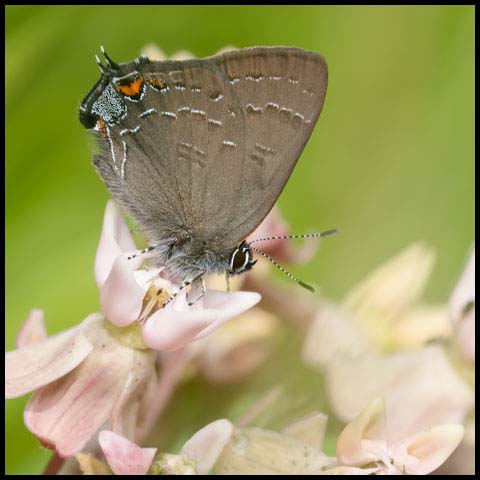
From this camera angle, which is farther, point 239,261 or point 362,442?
point 239,261

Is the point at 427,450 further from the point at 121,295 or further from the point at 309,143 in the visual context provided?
the point at 309,143

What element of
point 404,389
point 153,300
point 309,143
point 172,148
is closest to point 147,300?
point 153,300

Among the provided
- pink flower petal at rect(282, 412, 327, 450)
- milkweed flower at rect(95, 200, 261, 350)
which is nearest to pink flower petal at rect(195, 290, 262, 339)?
milkweed flower at rect(95, 200, 261, 350)

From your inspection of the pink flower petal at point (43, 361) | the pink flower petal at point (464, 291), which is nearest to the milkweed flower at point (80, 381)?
the pink flower petal at point (43, 361)

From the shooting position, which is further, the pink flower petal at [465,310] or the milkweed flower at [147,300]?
the pink flower petal at [465,310]

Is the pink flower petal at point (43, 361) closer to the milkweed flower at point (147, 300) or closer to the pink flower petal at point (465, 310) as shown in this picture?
the milkweed flower at point (147, 300)

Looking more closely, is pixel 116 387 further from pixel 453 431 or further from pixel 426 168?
pixel 426 168

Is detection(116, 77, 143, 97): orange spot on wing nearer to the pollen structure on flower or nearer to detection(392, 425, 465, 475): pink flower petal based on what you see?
the pollen structure on flower
